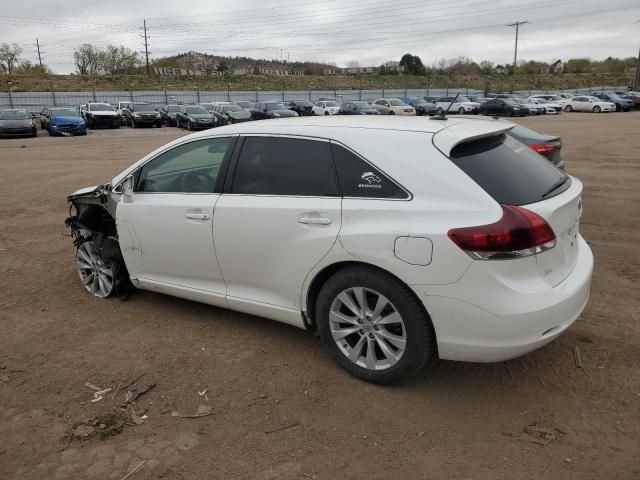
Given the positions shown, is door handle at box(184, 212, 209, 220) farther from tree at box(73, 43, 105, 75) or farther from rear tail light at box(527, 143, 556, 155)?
tree at box(73, 43, 105, 75)

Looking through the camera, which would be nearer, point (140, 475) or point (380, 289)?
point (140, 475)

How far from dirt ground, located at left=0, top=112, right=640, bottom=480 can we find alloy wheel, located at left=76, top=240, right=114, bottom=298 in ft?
0.41

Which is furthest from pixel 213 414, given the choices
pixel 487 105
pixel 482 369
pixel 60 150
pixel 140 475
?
pixel 487 105

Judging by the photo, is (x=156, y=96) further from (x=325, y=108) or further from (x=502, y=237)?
(x=502, y=237)

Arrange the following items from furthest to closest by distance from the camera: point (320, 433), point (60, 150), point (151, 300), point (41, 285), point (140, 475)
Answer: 1. point (60, 150)
2. point (41, 285)
3. point (151, 300)
4. point (320, 433)
5. point (140, 475)

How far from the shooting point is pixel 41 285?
5402 mm

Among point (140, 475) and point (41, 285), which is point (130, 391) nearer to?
point (140, 475)

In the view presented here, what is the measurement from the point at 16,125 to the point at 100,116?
6.82 metres

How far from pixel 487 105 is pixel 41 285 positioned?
127ft

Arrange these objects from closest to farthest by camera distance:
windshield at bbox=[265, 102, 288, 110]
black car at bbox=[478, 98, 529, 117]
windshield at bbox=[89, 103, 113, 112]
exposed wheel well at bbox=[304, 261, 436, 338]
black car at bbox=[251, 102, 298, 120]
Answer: exposed wheel well at bbox=[304, 261, 436, 338], windshield at bbox=[89, 103, 113, 112], black car at bbox=[251, 102, 298, 120], windshield at bbox=[265, 102, 288, 110], black car at bbox=[478, 98, 529, 117]

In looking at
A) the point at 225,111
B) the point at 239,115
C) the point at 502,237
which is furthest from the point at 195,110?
the point at 502,237

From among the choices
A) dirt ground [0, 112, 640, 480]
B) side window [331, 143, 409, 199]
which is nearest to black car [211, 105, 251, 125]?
dirt ground [0, 112, 640, 480]

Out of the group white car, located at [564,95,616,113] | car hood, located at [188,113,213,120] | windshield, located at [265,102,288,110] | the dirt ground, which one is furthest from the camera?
white car, located at [564,95,616,113]

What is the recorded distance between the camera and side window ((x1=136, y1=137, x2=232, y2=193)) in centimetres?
405
